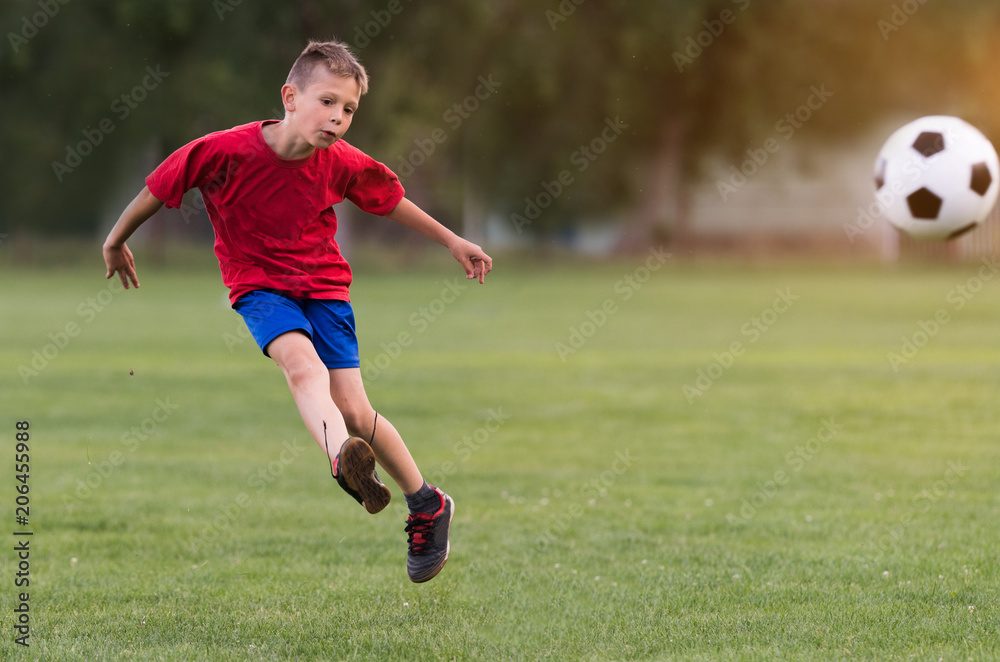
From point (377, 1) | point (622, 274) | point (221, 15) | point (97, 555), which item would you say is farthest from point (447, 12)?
point (97, 555)

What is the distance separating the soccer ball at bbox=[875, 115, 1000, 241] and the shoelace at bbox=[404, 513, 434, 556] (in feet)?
12.5

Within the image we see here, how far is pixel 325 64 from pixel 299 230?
60 centimetres

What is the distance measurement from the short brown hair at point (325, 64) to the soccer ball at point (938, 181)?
3861 millimetres

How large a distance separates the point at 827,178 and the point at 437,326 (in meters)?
27.6

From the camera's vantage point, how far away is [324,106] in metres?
4.08

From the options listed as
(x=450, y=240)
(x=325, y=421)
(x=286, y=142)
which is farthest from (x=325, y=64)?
(x=325, y=421)

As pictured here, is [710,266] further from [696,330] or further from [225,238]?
[225,238]

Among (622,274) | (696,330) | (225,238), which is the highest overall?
(225,238)

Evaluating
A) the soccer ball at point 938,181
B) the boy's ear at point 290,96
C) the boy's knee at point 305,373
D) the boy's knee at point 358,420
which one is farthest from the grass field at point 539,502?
the boy's ear at point 290,96

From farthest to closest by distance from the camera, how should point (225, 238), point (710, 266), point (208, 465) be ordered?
point (710, 266)
point (208, 465)
point (225, 238)

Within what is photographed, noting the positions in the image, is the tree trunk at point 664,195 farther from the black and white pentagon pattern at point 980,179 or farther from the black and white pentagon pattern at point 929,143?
the black and white pentagon pattern at point 980,179

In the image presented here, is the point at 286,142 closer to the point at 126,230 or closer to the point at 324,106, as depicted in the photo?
the point at 324,106

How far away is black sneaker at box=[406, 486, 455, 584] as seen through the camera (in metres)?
4.24

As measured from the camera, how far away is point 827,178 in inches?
A: 1617
